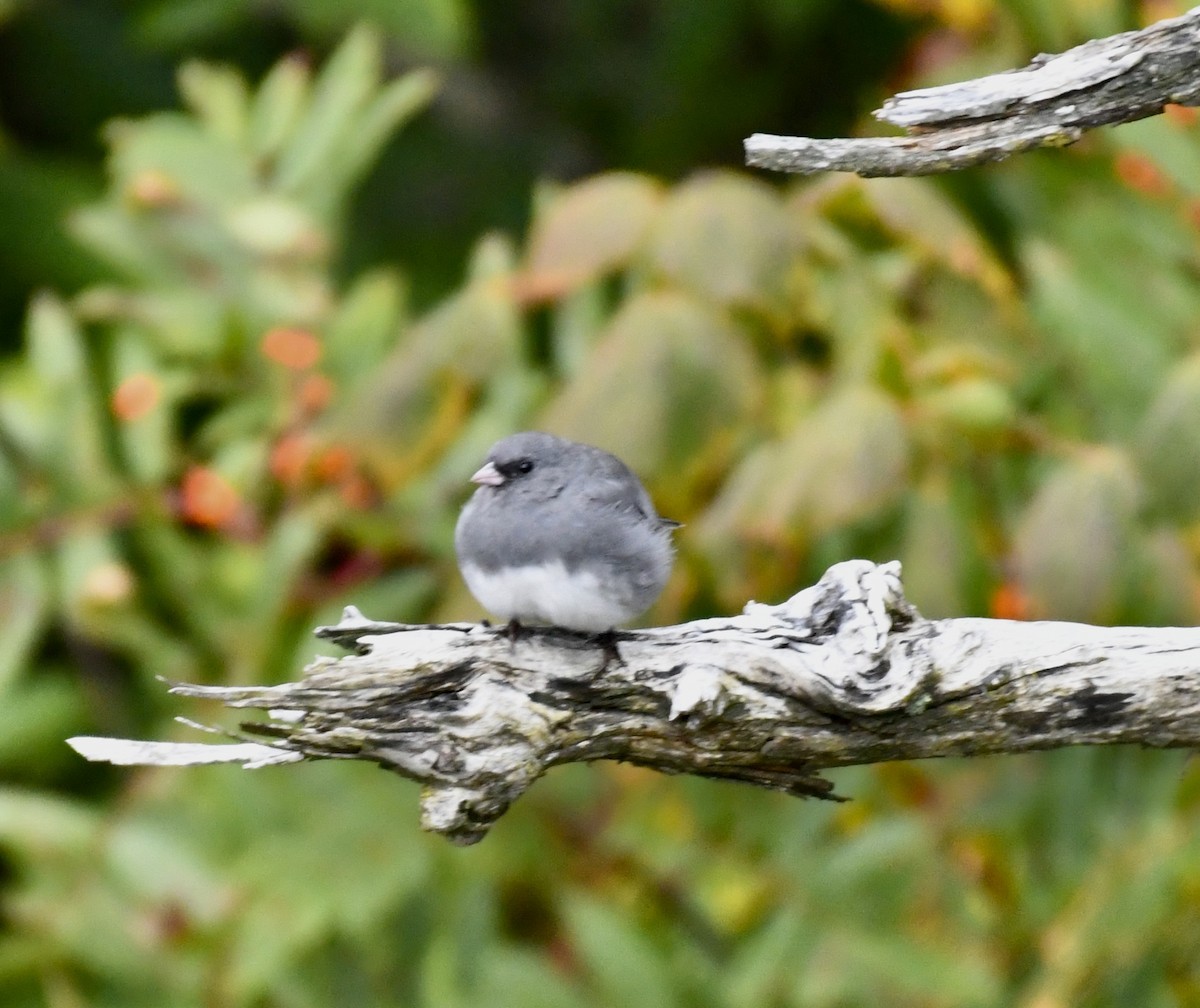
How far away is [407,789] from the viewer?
2.81m

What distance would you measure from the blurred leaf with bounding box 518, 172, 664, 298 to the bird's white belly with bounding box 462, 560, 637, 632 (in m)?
0.59

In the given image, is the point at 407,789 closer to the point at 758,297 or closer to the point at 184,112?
the point at 758,297

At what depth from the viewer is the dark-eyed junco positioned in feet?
6.58

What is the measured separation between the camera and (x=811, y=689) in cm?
177

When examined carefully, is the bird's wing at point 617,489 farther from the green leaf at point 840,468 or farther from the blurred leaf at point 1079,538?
the blurred leaf at point 1079,538

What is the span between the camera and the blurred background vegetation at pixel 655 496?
238 centimetres

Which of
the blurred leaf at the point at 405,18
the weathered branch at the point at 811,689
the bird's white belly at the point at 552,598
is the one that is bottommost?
the weathered branch at the point at 811,689

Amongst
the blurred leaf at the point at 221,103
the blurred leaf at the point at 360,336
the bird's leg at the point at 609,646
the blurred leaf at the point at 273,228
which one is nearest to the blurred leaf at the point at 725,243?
the bird's leg at the point at 609,646

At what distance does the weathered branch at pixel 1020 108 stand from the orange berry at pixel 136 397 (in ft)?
5.35

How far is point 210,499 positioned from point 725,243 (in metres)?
1.06

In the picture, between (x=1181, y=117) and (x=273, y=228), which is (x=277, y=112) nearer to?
(x=273, y=228)

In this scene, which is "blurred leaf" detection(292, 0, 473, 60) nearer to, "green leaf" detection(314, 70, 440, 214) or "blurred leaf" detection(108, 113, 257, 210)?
"green leaf" detection(314, 70, 440, 214)

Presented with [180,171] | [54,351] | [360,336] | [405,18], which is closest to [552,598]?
[360,336]

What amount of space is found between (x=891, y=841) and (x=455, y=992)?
77cm
